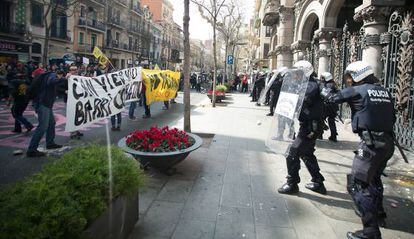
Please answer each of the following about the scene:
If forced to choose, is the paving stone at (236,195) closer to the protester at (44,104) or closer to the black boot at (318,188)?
the black boot at (318,188)

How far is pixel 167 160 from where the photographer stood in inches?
212

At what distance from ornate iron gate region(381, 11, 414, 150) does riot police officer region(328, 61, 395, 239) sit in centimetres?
487

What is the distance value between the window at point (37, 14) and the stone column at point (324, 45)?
28.2m

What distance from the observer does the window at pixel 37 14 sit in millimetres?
33312

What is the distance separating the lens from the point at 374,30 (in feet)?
32.6

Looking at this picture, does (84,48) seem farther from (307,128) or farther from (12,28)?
(307,128)

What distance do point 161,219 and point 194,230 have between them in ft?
1.50

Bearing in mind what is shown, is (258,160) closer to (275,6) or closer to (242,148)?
(242,148)

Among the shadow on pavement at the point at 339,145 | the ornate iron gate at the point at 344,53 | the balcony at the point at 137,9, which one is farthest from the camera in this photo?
the balcony at the point at 137,9

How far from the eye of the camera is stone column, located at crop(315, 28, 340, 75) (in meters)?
14.2

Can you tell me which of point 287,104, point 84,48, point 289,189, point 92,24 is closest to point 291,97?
point 287,104

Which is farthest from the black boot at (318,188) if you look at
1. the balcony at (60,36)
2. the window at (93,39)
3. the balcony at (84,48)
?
the window at (93,39)

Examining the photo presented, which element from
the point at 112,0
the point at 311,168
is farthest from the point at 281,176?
the point at 112,0

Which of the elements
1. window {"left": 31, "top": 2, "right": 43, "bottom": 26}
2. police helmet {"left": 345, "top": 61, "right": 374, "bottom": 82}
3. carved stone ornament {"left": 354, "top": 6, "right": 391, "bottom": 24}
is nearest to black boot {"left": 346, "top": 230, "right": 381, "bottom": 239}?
police helmet {"left": 345, "top": 61, "right": 374, "bottom": 82}
